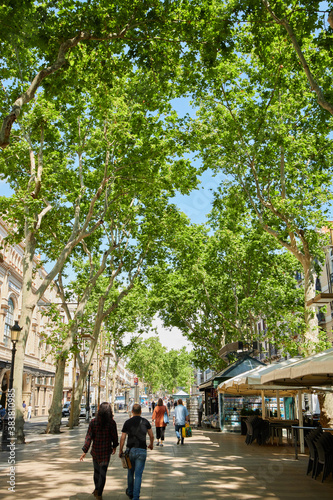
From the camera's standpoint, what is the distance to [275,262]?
93.2ft

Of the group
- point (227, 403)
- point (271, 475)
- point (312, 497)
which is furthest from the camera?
point (227, 403)

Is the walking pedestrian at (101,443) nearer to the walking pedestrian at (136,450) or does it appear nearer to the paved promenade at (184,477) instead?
the walking pedestrian at (136,450)

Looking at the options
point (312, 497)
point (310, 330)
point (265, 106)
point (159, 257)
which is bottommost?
point (312, 497)

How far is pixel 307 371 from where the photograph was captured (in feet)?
27.6

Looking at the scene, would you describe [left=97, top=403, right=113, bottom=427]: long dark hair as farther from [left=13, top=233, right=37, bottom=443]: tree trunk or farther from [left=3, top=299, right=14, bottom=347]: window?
[left=3, top=299, right=14, bottom=347]: window

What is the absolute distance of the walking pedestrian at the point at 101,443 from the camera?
23.3 ft

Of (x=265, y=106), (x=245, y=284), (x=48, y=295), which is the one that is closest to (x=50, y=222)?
(x=265, y=106)

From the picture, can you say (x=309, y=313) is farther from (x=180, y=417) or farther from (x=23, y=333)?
(x=23, y=333)

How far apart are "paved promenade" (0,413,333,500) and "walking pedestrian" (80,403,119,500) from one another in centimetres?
44

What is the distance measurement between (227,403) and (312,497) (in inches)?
616

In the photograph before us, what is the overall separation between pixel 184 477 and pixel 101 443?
10.1 ft

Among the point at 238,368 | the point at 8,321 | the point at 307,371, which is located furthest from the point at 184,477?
the point at 8,321

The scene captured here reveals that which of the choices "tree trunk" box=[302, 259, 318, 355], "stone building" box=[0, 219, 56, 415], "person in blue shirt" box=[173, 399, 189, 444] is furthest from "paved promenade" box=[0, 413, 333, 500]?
"stone building" box=[0, 219, 56, 415]

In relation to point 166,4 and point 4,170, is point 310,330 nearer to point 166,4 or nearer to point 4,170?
point 166,4
